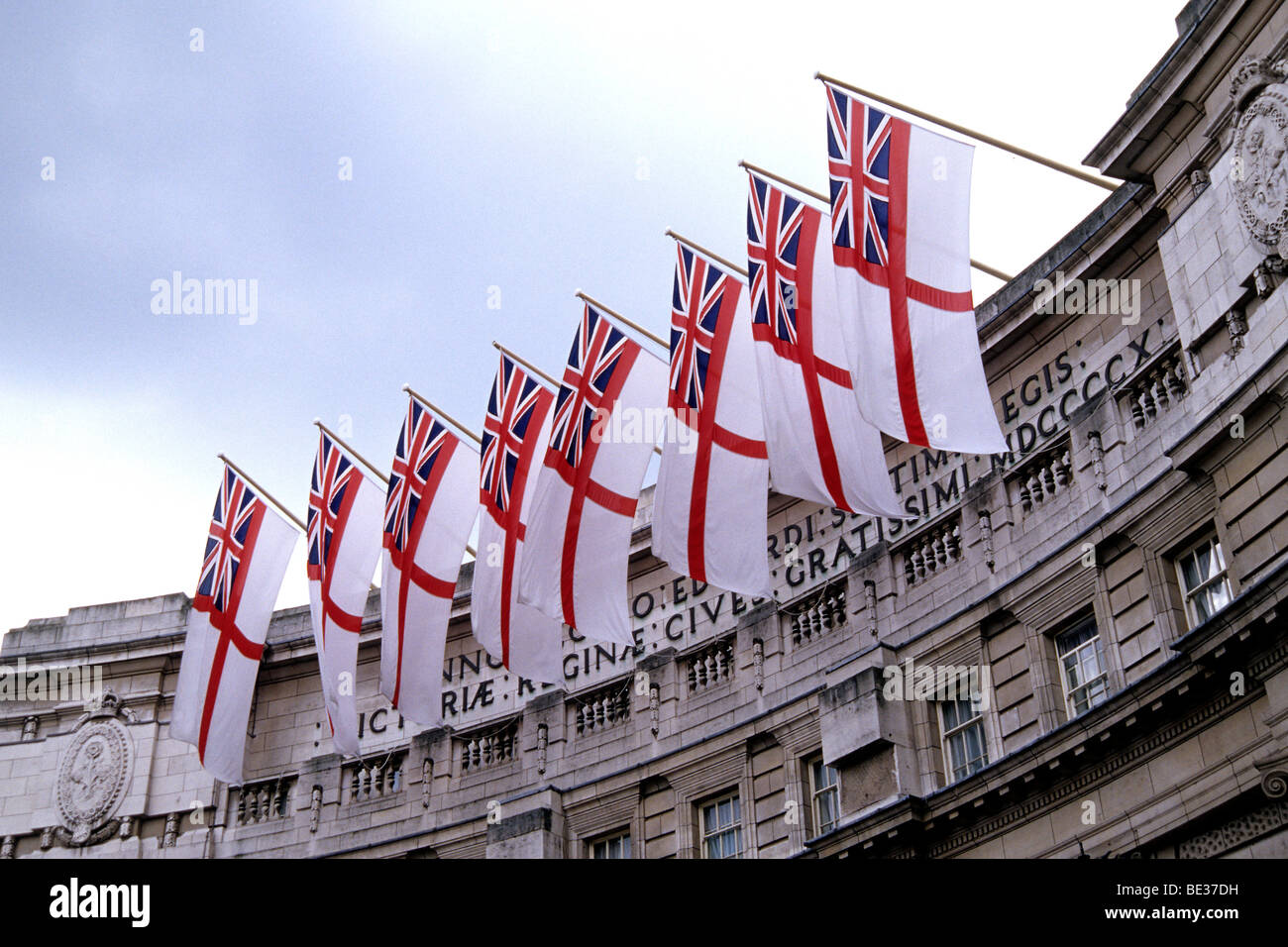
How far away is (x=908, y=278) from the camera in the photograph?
22.2 meters

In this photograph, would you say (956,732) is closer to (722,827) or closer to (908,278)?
(722,827)

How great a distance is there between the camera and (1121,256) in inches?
949

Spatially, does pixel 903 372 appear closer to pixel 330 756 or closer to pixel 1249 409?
pixel 1249 409

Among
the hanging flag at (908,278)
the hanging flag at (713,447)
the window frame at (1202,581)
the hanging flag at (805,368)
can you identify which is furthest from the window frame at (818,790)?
the hanging flag at (908,278)

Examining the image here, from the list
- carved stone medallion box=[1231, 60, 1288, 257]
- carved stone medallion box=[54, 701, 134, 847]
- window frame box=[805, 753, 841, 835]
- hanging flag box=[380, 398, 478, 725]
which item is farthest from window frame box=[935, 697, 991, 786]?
carved stone medallion box=[54, 701, 134, 847]

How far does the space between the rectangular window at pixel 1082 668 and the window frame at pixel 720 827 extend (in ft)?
20.6

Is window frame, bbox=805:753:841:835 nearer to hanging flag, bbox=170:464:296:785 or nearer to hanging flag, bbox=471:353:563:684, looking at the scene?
hanging flag, bbox=471:353:563:684

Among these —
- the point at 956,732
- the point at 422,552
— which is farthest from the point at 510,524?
the point at 956,732

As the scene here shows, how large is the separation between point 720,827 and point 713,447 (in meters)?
6.91

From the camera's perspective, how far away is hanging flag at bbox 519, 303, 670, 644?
2538 cm

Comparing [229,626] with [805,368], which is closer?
[805,368]
